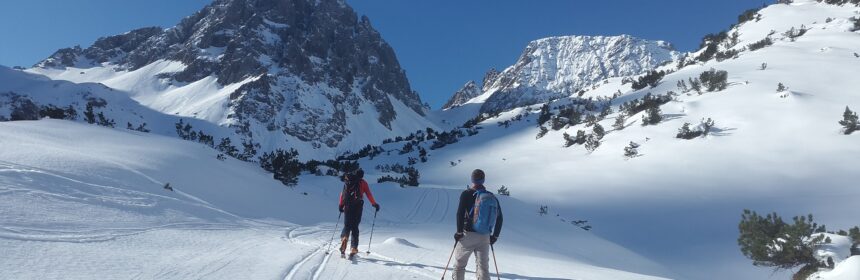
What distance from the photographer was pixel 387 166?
34375 millimetres

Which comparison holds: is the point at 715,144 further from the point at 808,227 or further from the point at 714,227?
the point at 808,227

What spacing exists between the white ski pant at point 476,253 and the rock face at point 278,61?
81.2 m

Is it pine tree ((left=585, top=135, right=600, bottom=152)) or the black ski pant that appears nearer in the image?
the black ski pant

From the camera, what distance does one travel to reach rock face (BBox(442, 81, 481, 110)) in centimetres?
18725

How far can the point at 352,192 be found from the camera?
27.3 ft

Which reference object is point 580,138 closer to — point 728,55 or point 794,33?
point 728,55

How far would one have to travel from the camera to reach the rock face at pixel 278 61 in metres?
93.9

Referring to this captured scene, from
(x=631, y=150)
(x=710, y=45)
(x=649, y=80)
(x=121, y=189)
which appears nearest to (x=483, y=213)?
(x=121, y=189)

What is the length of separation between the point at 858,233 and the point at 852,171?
1106cm

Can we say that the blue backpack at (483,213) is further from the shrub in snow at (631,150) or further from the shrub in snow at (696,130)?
the shrub in snow at (696,130)

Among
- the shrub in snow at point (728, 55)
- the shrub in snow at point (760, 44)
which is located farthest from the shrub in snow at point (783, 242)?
the shrub in snow at point (760, 44)

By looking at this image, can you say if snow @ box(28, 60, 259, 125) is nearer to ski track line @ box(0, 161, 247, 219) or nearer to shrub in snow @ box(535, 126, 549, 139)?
shrub in snow @ box(535, 126, 549, 139)

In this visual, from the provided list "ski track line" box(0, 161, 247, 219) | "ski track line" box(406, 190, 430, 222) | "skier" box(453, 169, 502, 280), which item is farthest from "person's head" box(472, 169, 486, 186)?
"ski track line" box(406, 190, 430, 222)

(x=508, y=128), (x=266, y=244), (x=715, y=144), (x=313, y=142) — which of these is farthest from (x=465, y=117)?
(x=266, y=244)
